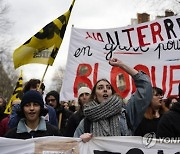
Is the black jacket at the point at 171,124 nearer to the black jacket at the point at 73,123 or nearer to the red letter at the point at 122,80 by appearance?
the black jacket at the point at 73,123

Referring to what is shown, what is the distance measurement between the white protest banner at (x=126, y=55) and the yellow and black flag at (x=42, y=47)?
89 centimetres

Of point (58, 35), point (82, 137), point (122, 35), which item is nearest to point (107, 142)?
point (82, 137)

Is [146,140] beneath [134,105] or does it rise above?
beneath

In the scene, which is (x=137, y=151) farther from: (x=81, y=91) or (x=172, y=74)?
(x=172, y=74)

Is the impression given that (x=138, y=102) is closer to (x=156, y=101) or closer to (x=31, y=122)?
→ (x=31, y=122)

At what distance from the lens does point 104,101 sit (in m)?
4.25

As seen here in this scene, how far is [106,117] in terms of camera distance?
4.14 meters

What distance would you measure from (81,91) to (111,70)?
1031mm

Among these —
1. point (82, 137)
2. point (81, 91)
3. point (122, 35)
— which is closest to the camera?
point (82, 137)

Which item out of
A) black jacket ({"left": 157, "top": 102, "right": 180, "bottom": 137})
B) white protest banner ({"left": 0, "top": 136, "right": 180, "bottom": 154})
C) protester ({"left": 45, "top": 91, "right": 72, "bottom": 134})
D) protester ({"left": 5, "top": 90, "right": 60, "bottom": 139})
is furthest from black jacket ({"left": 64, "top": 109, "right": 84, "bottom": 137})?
black jacket ({"left": 157, "top": 102, "right": 180, "bottom": 137})

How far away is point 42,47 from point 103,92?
226 centimetres

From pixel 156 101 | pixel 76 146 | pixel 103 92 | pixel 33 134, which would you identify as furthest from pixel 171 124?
pixel 156 101

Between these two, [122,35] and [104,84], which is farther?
[122,35]

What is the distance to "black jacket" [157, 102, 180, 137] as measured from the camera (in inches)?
158
